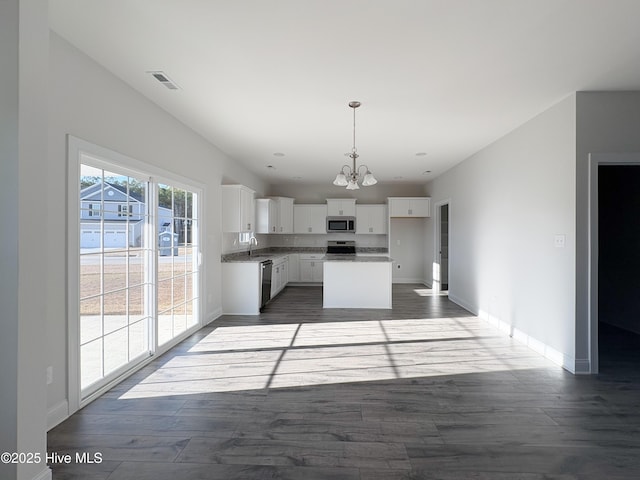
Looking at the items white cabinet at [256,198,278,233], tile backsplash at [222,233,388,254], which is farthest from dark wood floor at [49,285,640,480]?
tile backsplash at [222,233,388,254]

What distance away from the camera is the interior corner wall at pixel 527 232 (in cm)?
340

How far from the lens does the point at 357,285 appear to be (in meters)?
6.27

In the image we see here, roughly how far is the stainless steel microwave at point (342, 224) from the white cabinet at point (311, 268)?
0.88m

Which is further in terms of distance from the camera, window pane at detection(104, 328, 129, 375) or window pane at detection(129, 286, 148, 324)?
window pane at detection(129, 286, 148, 324)

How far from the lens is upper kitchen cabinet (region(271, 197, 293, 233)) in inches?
343

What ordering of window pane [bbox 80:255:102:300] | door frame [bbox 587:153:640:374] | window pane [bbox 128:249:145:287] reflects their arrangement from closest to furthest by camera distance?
window pane [bbox 80:255:102:300]
door frame [bbox 587:153:640:374]
window pane [bbox 128:249:145:287]

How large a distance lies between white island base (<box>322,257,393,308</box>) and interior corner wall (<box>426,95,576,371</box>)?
58.8 inches

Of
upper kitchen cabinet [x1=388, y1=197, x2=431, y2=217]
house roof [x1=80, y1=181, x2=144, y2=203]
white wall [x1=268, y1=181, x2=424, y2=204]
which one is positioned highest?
white wall [x1=268, y1=181, x2=424, y2=204]

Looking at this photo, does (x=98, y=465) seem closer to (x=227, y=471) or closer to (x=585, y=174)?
(x=227, y=471)

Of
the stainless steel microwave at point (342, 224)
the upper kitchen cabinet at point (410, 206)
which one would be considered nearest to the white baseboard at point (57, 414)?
the stainless steel microwave at point (342, 224)

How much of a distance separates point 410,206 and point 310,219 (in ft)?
8.75

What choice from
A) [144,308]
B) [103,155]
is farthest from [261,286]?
[103,155]

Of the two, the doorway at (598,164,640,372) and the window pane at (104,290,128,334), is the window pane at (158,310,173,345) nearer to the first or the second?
the window pane at (104,290,128,334)

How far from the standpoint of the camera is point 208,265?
5.03 metres
